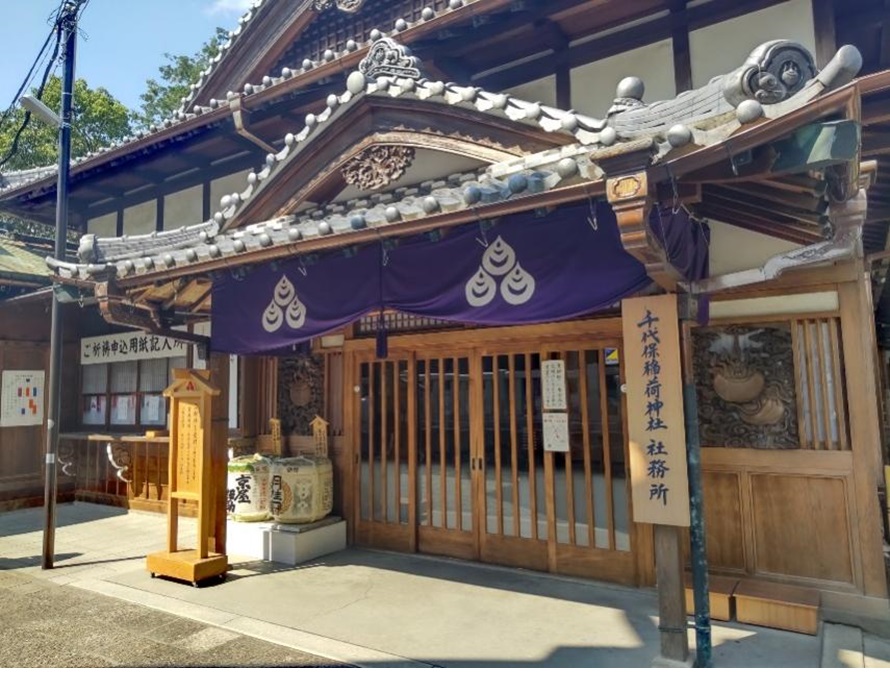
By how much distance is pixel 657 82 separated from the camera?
602 cm

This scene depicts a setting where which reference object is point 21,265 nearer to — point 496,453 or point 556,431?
point 496,453

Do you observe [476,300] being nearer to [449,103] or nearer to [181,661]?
[449,103]

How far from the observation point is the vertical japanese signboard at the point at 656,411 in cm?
430

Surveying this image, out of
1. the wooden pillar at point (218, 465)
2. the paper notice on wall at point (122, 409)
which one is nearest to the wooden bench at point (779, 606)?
the wooden pillar at point (218, 465)

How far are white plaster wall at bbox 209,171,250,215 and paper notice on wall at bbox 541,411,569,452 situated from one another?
20.6ft

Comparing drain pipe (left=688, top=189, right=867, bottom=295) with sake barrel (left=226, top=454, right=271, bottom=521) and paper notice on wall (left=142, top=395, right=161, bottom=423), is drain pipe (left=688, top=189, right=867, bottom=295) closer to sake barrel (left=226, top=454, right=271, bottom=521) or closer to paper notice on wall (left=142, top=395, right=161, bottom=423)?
sake barrel (left=226, top=454, right=271, bottom=521)

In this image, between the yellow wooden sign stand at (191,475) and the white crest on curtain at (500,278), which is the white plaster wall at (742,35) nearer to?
the white crest on curtain at (500,278)

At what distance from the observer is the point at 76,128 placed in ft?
65.7

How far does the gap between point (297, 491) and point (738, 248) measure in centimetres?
588

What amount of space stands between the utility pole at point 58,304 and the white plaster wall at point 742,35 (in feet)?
25.9

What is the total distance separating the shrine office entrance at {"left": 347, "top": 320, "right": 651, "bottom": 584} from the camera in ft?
21.1

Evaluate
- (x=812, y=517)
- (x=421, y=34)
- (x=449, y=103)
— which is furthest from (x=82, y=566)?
(x=812, y=517)

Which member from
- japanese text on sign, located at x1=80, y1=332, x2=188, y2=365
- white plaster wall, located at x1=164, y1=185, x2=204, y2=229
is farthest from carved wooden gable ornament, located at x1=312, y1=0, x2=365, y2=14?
japanese text on sign, located at x1=80, y1=332, x2=188, y2=365

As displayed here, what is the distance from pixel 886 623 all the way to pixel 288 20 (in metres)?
10.2
